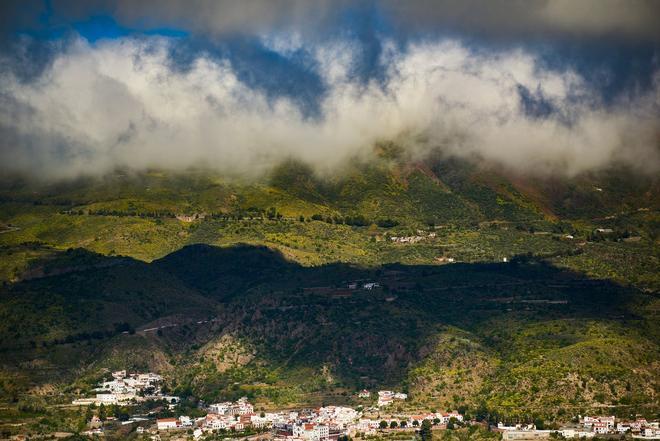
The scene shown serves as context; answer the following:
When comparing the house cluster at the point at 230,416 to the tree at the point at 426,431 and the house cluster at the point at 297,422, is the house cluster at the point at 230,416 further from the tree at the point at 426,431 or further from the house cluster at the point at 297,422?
the tree at the point at 426,431

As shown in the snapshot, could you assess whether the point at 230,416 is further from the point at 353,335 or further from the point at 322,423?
the point at 353,335

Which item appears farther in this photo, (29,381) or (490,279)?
(490,279)

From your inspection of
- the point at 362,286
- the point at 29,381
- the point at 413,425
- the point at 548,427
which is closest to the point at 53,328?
the point at 29,381

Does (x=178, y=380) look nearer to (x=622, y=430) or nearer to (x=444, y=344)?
(x=444, y=344)

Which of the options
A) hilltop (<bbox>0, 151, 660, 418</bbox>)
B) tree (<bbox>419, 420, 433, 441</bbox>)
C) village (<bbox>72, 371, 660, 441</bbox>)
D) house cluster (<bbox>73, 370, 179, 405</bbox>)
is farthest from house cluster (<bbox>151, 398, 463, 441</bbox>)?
house cluster (<bbox>73, 370, 179, 405</bbox>)

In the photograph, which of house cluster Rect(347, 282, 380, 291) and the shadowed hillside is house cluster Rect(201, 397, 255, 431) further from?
house cluster Rect(347, 282, 380, 291)

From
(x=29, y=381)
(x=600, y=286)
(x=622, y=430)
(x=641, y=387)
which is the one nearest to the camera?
(x=622, y=430)

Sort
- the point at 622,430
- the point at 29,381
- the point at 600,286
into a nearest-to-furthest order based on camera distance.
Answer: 1. the point at 622,430
2. the point at 29,381
3. the point at 600,286

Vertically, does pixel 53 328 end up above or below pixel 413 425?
above

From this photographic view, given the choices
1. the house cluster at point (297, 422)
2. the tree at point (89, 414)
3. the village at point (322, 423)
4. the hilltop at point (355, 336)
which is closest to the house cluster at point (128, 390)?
the village at point (322, 423)
